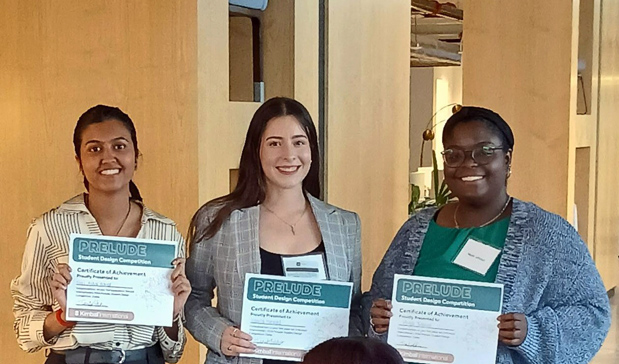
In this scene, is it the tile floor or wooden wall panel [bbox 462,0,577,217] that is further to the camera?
the tile floor

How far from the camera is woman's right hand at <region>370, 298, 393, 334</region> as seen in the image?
2.34 metres

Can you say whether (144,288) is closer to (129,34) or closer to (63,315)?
(63,315)

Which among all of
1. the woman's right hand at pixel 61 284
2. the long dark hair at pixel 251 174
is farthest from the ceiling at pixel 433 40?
the woman's right hand at pixel 61 284

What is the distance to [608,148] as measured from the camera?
323 inches

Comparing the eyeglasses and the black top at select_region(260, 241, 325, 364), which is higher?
the eyeglasses

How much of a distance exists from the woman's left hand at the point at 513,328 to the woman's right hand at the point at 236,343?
2.30ft

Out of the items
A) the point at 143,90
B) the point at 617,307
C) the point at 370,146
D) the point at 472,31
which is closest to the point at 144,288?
the point at 143,90

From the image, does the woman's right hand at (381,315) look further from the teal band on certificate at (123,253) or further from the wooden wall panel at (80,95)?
the wooden wall panel at (80,95)

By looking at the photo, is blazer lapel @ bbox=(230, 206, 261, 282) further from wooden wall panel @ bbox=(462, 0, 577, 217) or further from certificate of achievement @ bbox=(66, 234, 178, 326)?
wooden wall panel @ bbox=(462, 0, 577, 217)

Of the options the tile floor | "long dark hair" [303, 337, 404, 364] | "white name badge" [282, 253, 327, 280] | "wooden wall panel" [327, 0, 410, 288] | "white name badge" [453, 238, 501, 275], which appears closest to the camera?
"long dark hair" [303, 337, 404, 364]

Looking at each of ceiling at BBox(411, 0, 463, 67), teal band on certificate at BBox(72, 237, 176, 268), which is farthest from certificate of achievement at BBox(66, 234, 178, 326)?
ceiling at BBox(411, 0, 463, 67)

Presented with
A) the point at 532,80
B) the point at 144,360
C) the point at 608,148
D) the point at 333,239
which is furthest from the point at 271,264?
the point at 608,148

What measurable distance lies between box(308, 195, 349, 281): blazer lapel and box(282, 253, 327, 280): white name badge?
22 millimetres

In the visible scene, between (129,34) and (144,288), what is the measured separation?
1.57m
